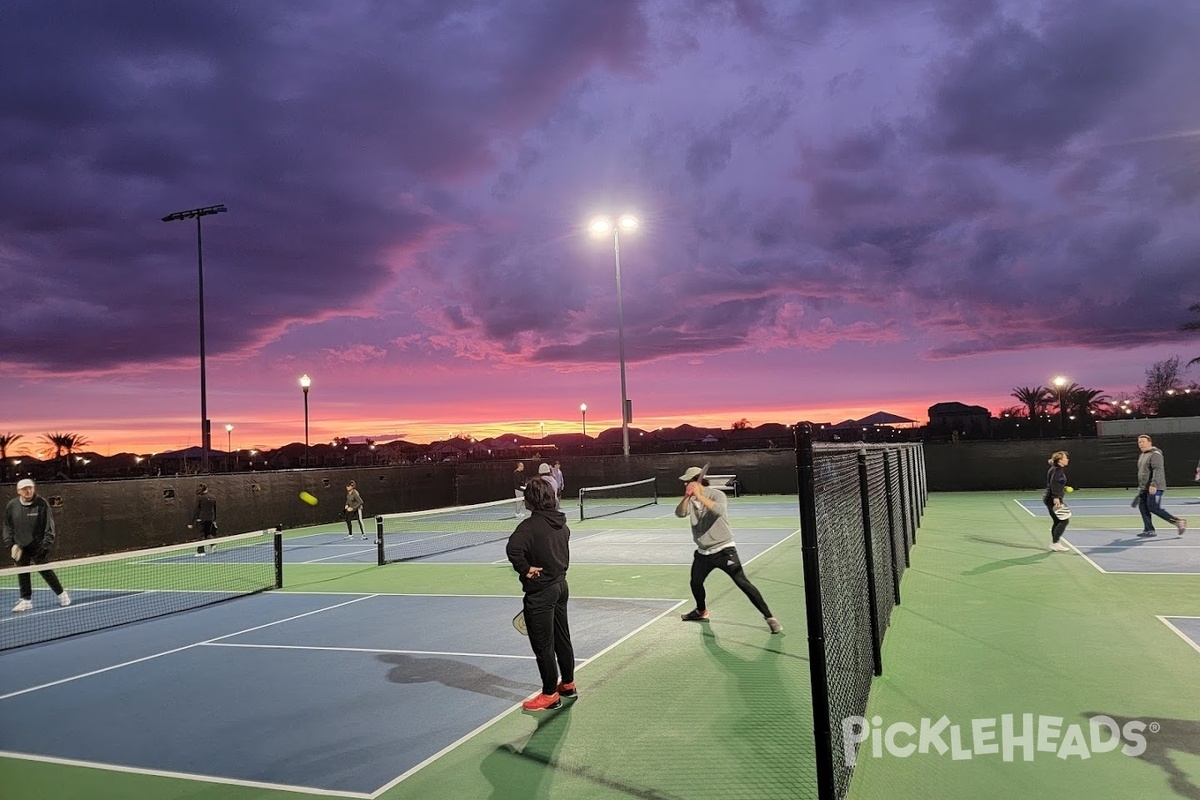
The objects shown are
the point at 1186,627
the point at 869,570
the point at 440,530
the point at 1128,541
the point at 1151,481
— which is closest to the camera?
the point at 869,570

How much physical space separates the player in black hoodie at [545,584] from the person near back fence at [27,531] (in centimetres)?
989

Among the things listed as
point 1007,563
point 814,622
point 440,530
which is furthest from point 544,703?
point 440,530

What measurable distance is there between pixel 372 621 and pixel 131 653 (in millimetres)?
2925

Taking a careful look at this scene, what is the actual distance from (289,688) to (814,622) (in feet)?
19.5

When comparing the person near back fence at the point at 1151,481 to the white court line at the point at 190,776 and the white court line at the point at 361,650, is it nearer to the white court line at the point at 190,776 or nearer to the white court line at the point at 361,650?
the white court line at the point at 361,650

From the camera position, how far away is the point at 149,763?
6039 mm

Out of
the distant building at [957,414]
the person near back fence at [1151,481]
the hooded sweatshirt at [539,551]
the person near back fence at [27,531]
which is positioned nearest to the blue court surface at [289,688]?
the hooded sweatshirt at [539,551]

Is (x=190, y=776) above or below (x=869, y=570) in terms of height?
below

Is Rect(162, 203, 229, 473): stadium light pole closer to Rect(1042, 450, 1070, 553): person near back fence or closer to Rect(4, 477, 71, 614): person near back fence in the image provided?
Rect(4, 477, 71, 614): person near back fence

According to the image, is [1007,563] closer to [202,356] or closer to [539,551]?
[539,551]

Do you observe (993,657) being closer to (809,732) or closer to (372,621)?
(809,732)

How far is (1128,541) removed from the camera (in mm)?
15195

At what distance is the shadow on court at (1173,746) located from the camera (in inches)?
190

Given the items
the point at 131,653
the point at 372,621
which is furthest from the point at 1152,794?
the point at 131,653
